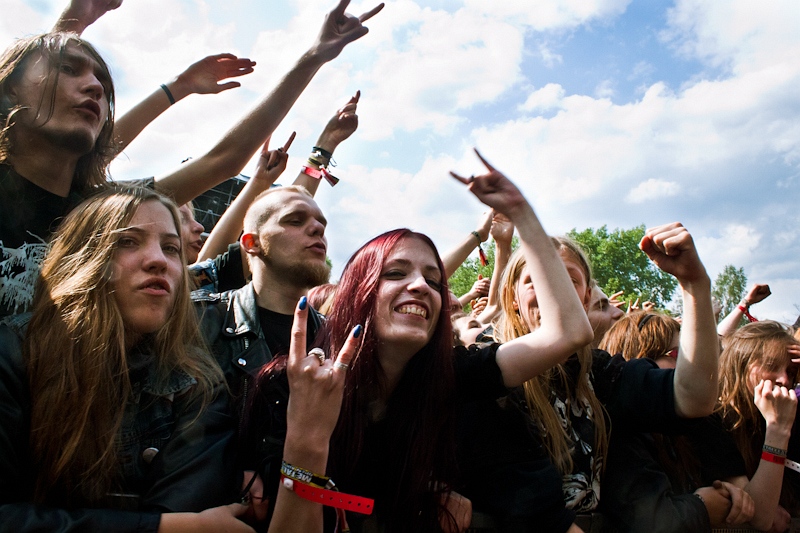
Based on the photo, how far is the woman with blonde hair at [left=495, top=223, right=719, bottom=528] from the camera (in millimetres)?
2166

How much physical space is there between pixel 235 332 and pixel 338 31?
1.61 metres

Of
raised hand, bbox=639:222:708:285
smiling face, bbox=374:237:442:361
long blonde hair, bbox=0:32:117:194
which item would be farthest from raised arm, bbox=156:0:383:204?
raised hand, bbox=639:222:708:285

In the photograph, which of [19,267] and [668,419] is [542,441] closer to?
[668,419]

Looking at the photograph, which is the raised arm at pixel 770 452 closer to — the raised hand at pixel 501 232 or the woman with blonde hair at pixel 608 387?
the woman with blonde hair at pixel 608 387

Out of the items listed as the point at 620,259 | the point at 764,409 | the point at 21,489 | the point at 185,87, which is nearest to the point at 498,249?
the point at 764,409

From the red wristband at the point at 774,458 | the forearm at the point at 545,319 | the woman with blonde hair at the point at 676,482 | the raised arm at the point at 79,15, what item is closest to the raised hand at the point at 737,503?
the woman with blonde hair at the point at 676,482

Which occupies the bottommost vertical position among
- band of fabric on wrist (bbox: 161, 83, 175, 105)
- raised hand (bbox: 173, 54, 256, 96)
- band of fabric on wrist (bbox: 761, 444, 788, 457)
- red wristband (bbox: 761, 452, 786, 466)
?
red wristband (bbox: 761, 452, 786, 466)

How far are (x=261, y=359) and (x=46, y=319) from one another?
0.87 m

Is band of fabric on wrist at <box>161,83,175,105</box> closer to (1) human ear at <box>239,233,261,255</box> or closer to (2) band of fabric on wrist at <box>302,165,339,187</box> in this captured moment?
(1) human ear at <box>239,233,261,255</box>

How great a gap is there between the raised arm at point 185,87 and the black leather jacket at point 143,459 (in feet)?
4.82

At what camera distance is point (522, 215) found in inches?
87.7

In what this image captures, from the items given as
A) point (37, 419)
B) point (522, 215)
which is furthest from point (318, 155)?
point (37, 419)

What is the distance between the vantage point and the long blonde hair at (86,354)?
1.63m

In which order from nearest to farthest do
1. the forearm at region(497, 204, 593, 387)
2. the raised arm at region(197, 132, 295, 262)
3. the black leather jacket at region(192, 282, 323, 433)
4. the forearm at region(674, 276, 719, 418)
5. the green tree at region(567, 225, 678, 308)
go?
1. the forearm at region(497, 204, 593, 387)
2. the forearm at region(674, 276, 719, 418)
3. the black leather jacket at region(192, 282, 323, 433)
4. the raised arm at region(197, 132, 295, 262)
5. the green tree at region(567, 225, 678, 308)
